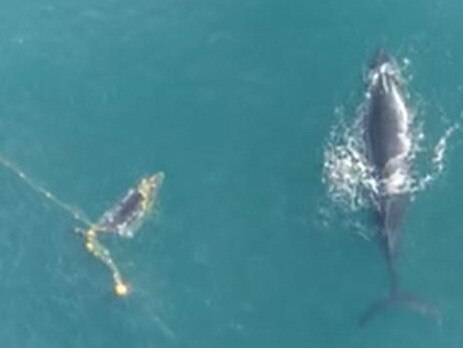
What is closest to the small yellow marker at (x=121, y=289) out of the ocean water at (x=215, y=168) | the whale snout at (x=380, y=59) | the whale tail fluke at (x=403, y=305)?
the ocean water at (x=215, y=168)

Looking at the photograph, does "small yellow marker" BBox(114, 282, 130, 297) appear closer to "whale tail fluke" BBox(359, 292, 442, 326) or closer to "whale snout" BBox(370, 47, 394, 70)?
"whale tail fluke" BBox(359, 292, 442, 326)

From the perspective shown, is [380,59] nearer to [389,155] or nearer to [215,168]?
[389,155]

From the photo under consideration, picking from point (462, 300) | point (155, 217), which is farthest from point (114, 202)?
point (462, 300)

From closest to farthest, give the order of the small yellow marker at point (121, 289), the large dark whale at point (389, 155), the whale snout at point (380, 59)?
the large dark whale at point (389, 155) < the small yellow marker at point (121, 289) < the whale snout at point (380, 59)

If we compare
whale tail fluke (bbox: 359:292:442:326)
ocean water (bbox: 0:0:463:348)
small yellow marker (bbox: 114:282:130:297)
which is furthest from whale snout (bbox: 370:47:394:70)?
small yellow marker (bbox: 114:282:130:297)

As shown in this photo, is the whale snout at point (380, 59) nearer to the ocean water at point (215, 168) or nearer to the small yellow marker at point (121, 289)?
the ocean water at point (215, 168)
